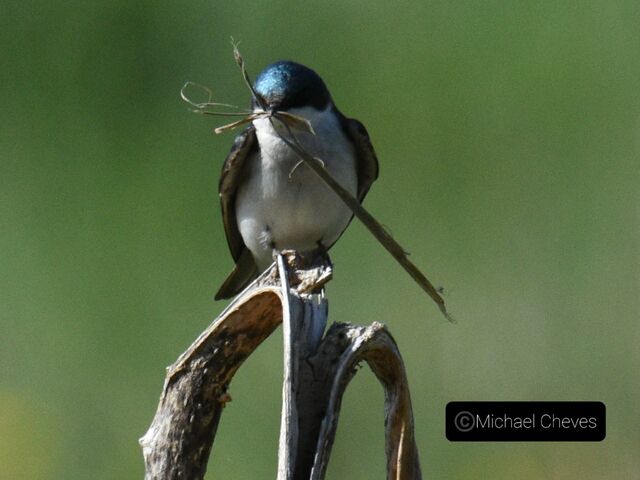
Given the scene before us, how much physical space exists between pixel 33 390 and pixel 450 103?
5.85 ft

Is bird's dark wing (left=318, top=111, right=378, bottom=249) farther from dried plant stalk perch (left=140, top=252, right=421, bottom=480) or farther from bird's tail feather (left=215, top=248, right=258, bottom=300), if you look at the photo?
dried plant stalk perch (left=140, top=252, right=421, bottom=480)

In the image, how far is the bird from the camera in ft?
10.3

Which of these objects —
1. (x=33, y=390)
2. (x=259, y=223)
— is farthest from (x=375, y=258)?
(x=33, y=390)

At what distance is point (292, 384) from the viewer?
1.35 meters

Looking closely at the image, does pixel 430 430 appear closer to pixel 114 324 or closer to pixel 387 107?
pixel 114 324

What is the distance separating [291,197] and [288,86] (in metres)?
0.28

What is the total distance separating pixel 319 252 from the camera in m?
3.14

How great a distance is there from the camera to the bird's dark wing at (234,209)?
3.25m

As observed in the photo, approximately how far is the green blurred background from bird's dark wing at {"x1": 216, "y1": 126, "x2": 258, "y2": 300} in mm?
256

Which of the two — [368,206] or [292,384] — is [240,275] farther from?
[292,384]
